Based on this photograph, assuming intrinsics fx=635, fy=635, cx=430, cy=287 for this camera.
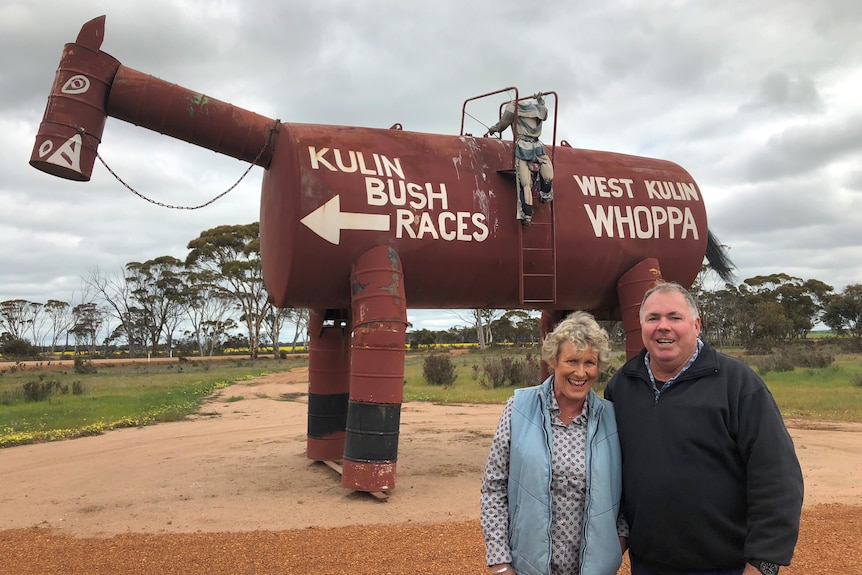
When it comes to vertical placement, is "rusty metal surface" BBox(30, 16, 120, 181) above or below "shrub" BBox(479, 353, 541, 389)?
above

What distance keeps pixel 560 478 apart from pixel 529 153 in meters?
6.25

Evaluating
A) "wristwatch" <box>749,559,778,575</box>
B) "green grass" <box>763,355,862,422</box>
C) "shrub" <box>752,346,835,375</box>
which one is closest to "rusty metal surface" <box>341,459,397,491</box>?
"wristwatch" <box>749,559,778,575</box>

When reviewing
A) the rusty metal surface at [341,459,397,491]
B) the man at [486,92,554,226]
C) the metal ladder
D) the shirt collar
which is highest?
the man at [486,92,554,226]

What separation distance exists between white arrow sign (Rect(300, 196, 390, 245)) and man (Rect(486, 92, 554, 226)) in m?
2.01

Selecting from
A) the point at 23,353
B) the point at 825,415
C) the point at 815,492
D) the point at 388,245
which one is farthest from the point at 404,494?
the point at 23,353

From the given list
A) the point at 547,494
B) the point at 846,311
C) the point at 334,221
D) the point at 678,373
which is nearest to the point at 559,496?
the point at 547,494

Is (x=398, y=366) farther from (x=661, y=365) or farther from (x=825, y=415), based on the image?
(x=825, y=415)

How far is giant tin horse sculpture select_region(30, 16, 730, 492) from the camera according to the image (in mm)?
7676

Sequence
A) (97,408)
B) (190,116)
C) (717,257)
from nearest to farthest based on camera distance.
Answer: (190,116) < (717,257) < (97,408)

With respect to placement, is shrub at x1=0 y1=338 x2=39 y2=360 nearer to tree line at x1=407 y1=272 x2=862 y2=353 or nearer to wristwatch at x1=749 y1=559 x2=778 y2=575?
tree line at x1=407 y1=272 x2=862 y2=353

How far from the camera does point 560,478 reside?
114 inches

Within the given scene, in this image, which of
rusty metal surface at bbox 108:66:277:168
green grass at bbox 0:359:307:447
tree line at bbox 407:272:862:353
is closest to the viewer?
rusty metal surface at bbox 108:66:277:168

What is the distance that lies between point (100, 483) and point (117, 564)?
3.65 meters

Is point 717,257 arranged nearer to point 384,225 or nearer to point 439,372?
point 384,225
